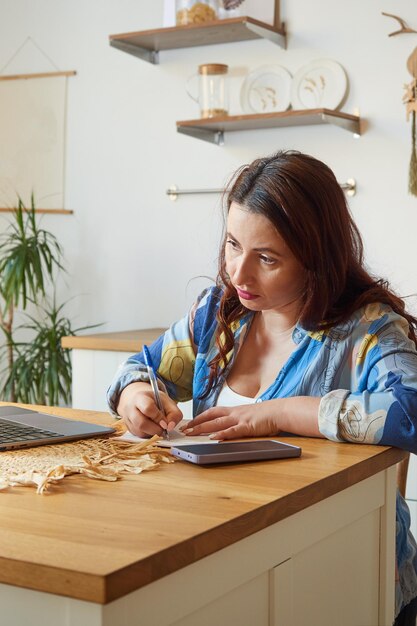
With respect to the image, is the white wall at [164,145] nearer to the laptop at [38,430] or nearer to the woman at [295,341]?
the woman at [295,341]

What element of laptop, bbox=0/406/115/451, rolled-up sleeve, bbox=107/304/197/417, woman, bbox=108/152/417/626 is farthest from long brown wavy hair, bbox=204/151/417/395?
laptop, bbox=0/406/115/451

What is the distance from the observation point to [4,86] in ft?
14.3

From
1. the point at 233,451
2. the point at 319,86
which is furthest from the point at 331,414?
the point at 319,86

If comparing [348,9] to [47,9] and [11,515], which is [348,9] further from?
[11,515]

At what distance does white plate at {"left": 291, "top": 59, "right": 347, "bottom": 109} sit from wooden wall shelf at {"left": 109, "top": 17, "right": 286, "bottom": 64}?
0.55 feet

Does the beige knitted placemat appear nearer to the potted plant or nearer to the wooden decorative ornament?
the wooden decorative ornament

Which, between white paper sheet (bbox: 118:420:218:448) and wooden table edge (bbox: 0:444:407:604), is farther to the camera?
white paper sheet (bbox: 118:420:218:448)

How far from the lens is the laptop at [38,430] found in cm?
150

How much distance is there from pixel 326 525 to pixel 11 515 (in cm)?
45

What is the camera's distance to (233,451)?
4.53 ft

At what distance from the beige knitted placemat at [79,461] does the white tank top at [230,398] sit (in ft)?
1.10

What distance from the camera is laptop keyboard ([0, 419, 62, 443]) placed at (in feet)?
4.98

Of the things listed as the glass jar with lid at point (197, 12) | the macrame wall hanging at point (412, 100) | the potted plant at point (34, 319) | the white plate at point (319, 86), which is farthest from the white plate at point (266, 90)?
the potted plant at point (34, 319)

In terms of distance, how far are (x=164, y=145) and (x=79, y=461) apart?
276 cm
